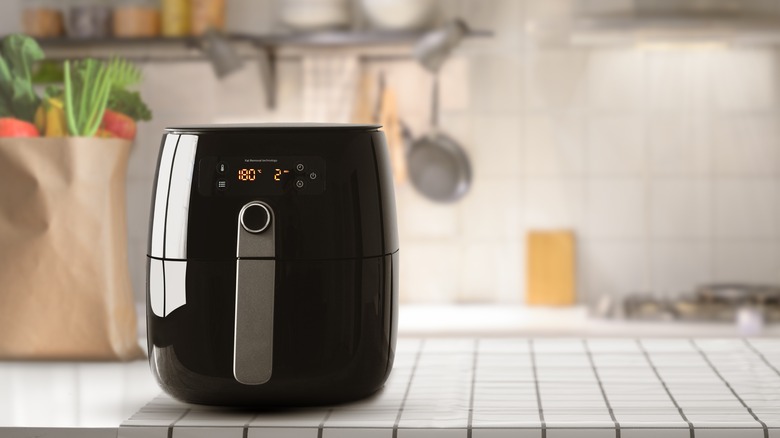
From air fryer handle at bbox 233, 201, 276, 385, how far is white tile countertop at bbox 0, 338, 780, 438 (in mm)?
69

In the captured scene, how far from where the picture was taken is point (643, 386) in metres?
0.90

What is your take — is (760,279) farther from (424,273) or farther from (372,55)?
(372,55)

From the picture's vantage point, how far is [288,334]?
30.8 inches

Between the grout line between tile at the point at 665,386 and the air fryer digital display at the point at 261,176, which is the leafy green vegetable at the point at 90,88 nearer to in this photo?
the air fryer digital display at the point at 261,176

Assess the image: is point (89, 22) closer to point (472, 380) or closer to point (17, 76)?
point (17, 76)

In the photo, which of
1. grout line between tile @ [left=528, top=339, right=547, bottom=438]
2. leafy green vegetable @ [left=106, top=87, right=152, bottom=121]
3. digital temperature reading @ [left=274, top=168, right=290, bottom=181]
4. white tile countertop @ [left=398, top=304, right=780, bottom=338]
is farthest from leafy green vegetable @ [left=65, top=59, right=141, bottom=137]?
white tile countertop @ [left=398, top=304, right=780, bottom=338]

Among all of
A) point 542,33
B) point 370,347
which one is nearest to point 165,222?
point 370,347

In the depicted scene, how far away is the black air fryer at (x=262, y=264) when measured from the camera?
2.56 ft

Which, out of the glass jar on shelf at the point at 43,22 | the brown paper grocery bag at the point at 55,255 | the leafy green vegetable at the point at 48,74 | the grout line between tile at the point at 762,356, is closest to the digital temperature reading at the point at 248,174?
the brown paper grocery bag at the point at 55,255

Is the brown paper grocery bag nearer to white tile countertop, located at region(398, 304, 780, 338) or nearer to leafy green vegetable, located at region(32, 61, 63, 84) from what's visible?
leafy green vegetable, located at region(32, 61, 63, 84)

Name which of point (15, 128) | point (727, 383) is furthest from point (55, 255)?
point (727, 383)

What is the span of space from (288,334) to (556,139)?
2.11 metres

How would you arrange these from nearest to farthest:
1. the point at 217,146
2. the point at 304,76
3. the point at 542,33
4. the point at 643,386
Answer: the point at 217,146 < the point at 643,386 < the point at 542,33 < the point at 304,76

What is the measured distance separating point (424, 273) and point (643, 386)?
1.96 metres
